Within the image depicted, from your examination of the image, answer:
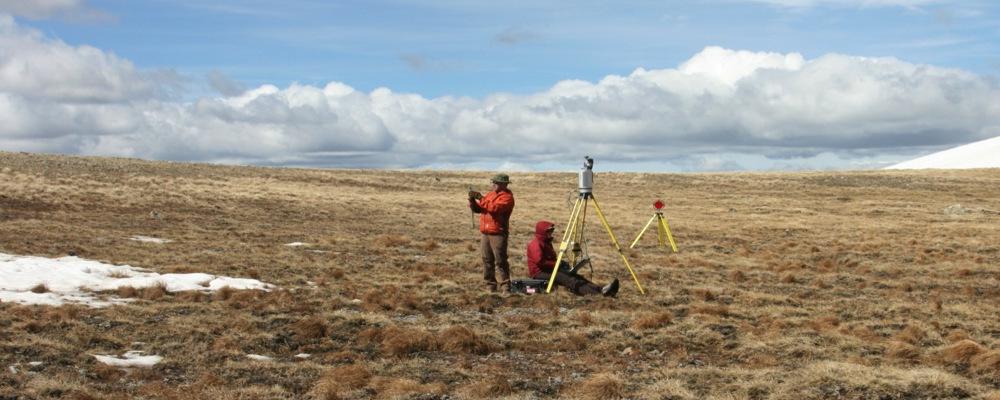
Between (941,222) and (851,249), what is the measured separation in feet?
56.0

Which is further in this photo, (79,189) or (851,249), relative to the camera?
(79,189)

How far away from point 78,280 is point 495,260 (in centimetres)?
856

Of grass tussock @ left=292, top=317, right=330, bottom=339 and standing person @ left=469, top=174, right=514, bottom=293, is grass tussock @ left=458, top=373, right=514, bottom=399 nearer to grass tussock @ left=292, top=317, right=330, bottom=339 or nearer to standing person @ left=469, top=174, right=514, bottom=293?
grass tussock @ left=292, top=317, right=330, bottom=339

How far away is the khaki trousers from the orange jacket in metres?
0.16

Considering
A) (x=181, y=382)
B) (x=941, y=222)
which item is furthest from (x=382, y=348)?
(x=941, y=222)

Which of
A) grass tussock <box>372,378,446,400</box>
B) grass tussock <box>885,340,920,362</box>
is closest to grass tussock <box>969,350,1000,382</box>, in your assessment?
grass tussock <box>885,340,920,362</box>

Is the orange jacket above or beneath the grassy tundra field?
above

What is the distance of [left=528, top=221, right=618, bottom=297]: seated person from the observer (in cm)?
1648

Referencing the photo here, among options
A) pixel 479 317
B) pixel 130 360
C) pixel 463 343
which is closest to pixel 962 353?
pixel 463 343

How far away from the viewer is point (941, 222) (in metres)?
41.8

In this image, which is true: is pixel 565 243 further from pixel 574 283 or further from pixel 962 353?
pixel 962 353

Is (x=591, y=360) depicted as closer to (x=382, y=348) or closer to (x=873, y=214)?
(x=382, y=348)

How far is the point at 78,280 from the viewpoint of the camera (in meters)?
15.9

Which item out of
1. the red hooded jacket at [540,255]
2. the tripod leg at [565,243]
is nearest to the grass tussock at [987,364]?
the tripod leg at [565,243]
